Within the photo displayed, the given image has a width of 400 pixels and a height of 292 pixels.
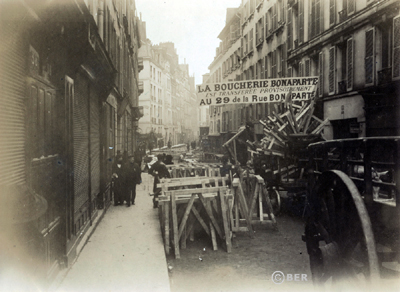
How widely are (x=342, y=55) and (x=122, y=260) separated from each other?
14.4m

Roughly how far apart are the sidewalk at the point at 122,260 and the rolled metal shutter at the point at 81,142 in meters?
0.89

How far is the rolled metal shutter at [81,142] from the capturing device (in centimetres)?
632

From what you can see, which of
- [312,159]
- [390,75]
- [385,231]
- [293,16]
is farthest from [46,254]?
[293,16]

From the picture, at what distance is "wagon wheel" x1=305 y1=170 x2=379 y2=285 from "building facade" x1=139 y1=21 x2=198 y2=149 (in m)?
33.7

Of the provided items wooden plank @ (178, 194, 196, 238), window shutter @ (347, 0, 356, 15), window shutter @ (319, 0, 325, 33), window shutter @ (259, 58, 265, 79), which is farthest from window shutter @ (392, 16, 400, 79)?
window shutter @ (259, 58, 265, 79)

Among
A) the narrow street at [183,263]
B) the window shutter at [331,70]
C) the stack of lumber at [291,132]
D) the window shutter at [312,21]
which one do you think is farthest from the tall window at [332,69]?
the narrow street at [183,263]

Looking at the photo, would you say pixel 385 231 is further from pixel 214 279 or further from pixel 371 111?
pixel 371 111

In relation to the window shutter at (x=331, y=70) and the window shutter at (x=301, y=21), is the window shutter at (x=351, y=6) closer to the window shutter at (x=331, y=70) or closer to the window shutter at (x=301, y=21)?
the window shutter at (x=331, y=70)

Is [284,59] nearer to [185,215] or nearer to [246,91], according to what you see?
[246,91]

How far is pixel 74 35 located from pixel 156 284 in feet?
12.4

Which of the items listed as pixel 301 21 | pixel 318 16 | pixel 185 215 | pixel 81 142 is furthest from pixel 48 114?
pixel 301 21

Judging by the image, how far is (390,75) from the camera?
484 inches

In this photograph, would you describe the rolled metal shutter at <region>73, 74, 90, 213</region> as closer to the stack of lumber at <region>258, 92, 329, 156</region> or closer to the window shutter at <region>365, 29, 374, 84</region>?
the stack of lumber at <region>258, 92, 329, 156</region>

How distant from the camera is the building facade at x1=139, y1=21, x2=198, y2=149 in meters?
48.8
